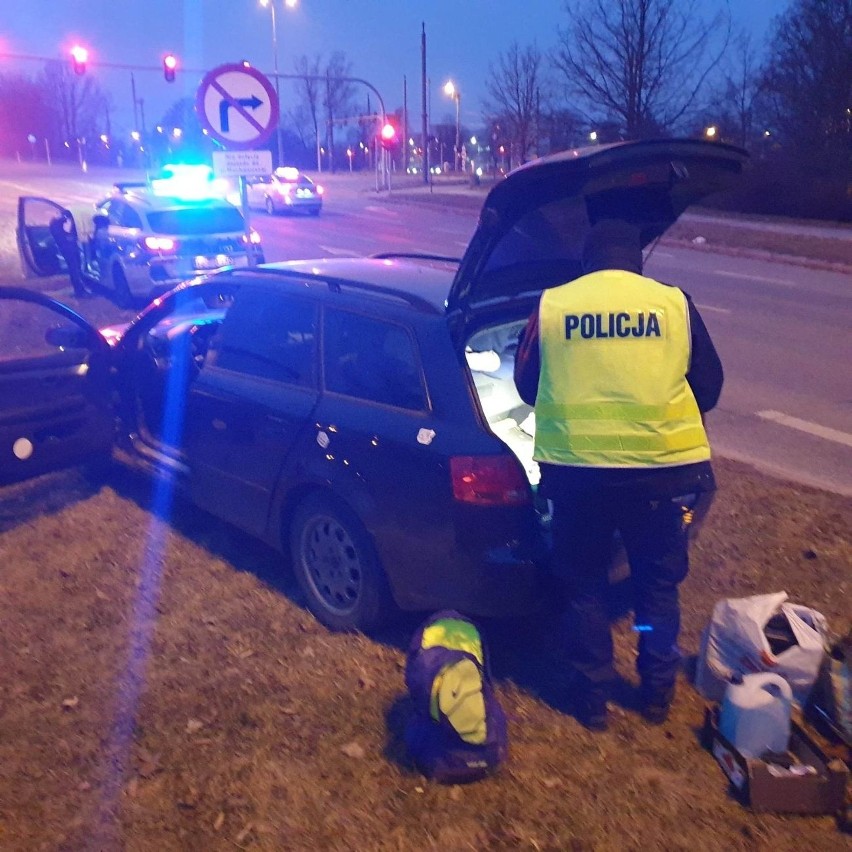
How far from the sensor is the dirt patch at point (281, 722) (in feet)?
9.64

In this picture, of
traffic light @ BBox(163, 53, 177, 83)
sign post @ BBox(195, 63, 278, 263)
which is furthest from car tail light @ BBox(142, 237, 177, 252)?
traffic light @ BBox(163, 53, 177, 83)

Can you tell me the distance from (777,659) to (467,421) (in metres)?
1.45

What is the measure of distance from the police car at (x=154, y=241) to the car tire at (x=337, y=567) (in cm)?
863

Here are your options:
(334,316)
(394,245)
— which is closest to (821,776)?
(334,316)

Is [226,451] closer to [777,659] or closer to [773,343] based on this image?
[777,659]

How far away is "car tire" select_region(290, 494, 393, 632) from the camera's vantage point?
3.96 metres

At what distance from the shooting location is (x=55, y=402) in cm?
540

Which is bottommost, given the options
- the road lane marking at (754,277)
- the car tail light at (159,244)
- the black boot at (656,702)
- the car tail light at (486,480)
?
the road lane marking at (754,277)

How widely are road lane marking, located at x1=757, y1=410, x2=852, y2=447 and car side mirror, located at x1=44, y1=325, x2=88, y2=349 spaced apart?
5.33 m

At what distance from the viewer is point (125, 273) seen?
43.0ft

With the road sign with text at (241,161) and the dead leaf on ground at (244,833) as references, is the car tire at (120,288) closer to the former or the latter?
the road sign with text at (241,161)

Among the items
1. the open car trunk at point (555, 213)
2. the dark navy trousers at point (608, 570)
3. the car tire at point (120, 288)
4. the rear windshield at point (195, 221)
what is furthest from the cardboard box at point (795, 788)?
the car tire at point (120, 288)

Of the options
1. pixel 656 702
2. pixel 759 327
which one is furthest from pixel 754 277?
pixel 656 702

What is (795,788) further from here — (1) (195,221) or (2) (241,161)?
(1) (195,221)
